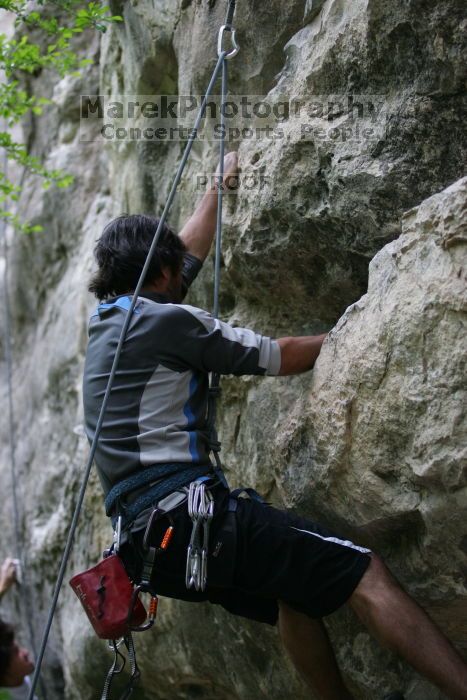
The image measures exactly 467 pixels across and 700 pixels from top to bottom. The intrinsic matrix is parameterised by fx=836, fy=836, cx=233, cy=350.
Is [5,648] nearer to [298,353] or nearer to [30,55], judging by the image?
[298,353]

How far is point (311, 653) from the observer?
11.1 feet

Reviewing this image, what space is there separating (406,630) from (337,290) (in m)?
1.47

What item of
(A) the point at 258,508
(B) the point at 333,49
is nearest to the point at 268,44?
(B) the point at 333,49

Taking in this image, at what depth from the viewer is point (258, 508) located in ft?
10.2

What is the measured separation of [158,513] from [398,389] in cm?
97

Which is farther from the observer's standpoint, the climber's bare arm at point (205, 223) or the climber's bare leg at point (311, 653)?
the climber's bare arm at point (205, 223)

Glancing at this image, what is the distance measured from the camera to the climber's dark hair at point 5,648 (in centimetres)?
343

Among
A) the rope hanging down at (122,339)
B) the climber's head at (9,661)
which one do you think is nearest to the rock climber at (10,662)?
the climber's head at (9,661)

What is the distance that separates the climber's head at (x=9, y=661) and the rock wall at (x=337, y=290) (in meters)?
0.94

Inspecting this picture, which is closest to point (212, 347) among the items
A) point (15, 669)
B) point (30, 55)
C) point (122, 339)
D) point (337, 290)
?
point (122, 339)

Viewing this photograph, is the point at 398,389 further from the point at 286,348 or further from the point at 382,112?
the point at 382,112

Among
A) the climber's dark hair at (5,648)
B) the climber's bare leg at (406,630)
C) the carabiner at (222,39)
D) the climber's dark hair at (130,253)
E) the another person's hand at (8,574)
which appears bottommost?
the another person's hand at (8,574)

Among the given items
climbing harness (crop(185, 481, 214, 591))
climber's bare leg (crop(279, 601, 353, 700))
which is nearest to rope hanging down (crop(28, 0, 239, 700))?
climbing harness (crop(185, 481, 214, 591))

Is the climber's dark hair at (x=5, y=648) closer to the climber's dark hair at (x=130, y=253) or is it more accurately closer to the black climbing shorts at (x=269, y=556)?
the black climbing shorts at (x=269, y=556)
